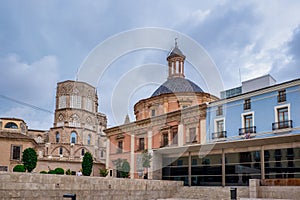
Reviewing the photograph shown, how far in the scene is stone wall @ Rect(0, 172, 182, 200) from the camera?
12.8 meters

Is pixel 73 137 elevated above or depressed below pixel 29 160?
above

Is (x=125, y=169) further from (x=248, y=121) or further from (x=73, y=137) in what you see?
(x=73, y=137)

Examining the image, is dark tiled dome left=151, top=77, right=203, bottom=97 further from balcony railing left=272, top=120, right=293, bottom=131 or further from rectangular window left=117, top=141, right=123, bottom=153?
balcony railing left=272, top=120, right=293, bottom=131

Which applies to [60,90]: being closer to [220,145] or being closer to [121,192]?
[220,145]

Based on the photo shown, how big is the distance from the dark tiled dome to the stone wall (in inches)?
644

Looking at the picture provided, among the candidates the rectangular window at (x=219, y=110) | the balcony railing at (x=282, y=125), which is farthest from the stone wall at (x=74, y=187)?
the balcony railing at (x=282, y=125)

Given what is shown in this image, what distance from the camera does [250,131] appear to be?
2475 cm

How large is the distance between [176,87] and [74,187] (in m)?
23.5

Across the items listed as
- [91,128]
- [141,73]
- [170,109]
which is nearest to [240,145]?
[141,73]

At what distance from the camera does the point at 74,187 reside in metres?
15.2

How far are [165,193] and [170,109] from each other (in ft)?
44.7

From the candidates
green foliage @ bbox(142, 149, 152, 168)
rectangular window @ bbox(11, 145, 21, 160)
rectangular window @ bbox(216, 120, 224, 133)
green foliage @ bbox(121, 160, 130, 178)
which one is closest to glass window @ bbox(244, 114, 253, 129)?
rectangular window @ bbox(216, 120, 224, 133)

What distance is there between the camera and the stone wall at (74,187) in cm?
1280

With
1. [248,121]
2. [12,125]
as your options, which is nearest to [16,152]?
[12,125]
